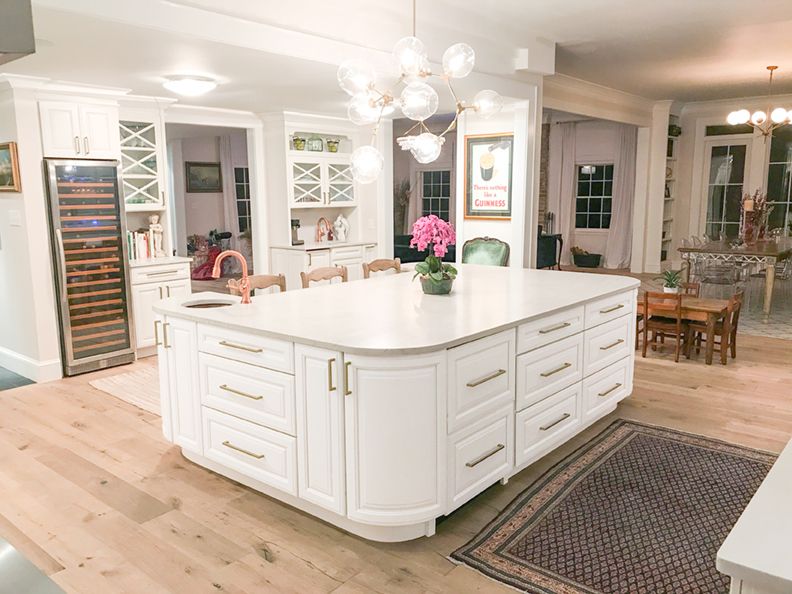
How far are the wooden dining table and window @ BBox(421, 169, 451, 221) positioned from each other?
22.2ft

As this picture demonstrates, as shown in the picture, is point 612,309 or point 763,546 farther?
point 612,309

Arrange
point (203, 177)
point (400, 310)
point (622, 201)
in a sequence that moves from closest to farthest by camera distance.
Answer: point (400, 310)
point (622, 201)
point (203, 177)

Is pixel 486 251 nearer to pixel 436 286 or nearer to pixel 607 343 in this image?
pixel 607 343

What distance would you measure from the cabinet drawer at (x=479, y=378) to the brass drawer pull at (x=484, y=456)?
20 centimetres

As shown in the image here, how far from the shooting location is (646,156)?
1020 centimetres

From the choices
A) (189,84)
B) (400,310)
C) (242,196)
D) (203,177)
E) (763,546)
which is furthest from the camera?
(242,196)

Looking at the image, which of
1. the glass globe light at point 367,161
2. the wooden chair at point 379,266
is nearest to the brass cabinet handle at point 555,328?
the glass globe light at point 367,161

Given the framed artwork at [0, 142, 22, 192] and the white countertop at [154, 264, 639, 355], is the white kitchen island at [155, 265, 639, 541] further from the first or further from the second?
the framed artwork at [0, 142, 22, 192]

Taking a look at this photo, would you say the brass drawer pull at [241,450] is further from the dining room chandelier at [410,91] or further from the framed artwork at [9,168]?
the framed artwork at [9,168]

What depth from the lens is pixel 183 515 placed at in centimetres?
295

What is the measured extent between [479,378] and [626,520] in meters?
0.92

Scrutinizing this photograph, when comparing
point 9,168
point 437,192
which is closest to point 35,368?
point 9,168

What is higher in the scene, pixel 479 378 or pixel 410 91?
pixel 410 91

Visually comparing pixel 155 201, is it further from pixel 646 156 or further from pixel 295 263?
pixel 646 156
